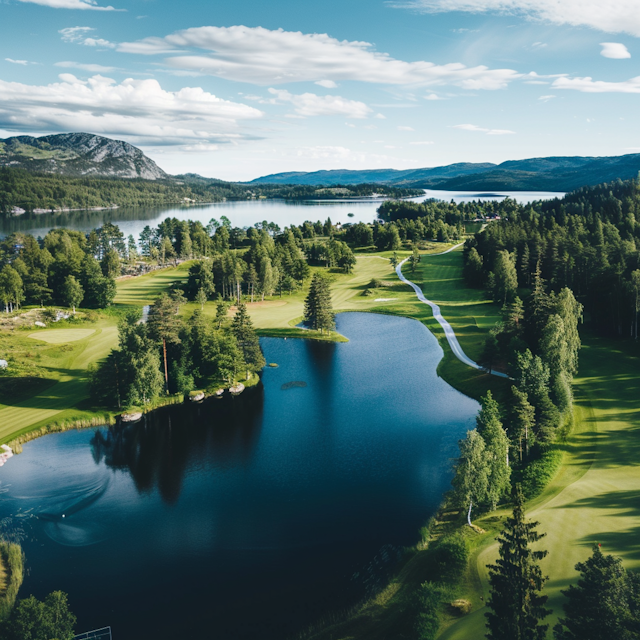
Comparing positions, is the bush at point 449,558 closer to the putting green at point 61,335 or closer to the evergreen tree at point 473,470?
the evergreen tree at point 473,470

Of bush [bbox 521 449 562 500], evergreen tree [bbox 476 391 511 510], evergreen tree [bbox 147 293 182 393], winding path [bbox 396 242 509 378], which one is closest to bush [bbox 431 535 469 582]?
evergreen tree [bbox 476 391 511 510]

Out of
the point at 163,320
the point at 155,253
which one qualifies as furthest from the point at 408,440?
the point at 155,253

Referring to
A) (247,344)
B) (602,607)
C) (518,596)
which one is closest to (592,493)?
(518,596)

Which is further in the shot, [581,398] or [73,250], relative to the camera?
[73,250]

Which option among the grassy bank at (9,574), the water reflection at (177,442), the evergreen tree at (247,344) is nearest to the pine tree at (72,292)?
the evergreen tree at (247,344)

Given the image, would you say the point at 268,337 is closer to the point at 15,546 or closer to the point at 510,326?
the point at 510,326
